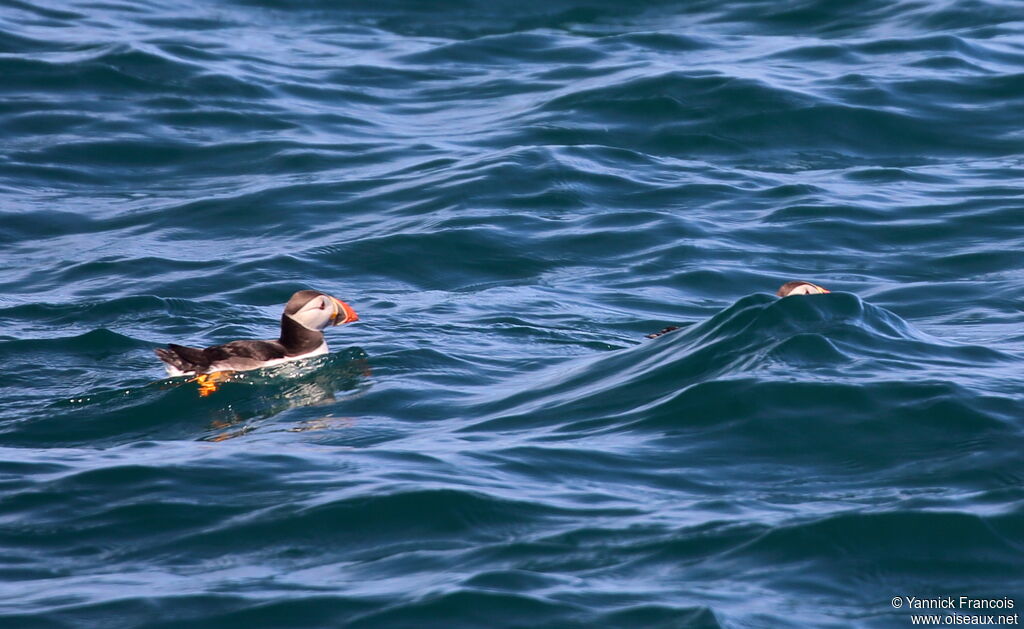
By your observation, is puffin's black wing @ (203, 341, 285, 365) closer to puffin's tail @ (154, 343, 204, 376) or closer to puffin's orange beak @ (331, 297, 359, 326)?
puffin's tail @ (154, 343, 204, 376)

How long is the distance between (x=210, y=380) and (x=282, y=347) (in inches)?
26.6

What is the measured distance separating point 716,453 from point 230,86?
11820 mm

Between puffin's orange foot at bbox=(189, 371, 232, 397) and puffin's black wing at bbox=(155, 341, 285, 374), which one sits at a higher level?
puffin's black wing at bbox=(155, 341, 285, 374)

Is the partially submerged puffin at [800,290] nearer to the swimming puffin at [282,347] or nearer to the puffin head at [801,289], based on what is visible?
the puffin head at [801,289]

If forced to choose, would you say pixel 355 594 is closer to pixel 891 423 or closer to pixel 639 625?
pixel 639 625

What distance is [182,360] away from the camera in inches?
367

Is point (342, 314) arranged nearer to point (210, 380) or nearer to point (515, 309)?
point (210, 380)

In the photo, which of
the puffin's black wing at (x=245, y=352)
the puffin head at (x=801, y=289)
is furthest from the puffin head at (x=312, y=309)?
the puffin head at (x=801, y=289)

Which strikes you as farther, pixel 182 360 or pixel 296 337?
pixel 296 337

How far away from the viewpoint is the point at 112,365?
32.7 feet

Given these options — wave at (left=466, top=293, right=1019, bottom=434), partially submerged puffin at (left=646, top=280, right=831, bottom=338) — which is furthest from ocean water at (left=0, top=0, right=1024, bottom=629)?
partially submerged puffin at (left=646, top=280, right=831, bottom=338)

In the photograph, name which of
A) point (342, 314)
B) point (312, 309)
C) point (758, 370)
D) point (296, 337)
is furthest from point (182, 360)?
point (758, 370)

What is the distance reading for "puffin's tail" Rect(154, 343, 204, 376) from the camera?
9.26 meters

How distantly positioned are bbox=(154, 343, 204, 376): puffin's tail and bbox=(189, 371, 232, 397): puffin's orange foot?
2.3 inches
